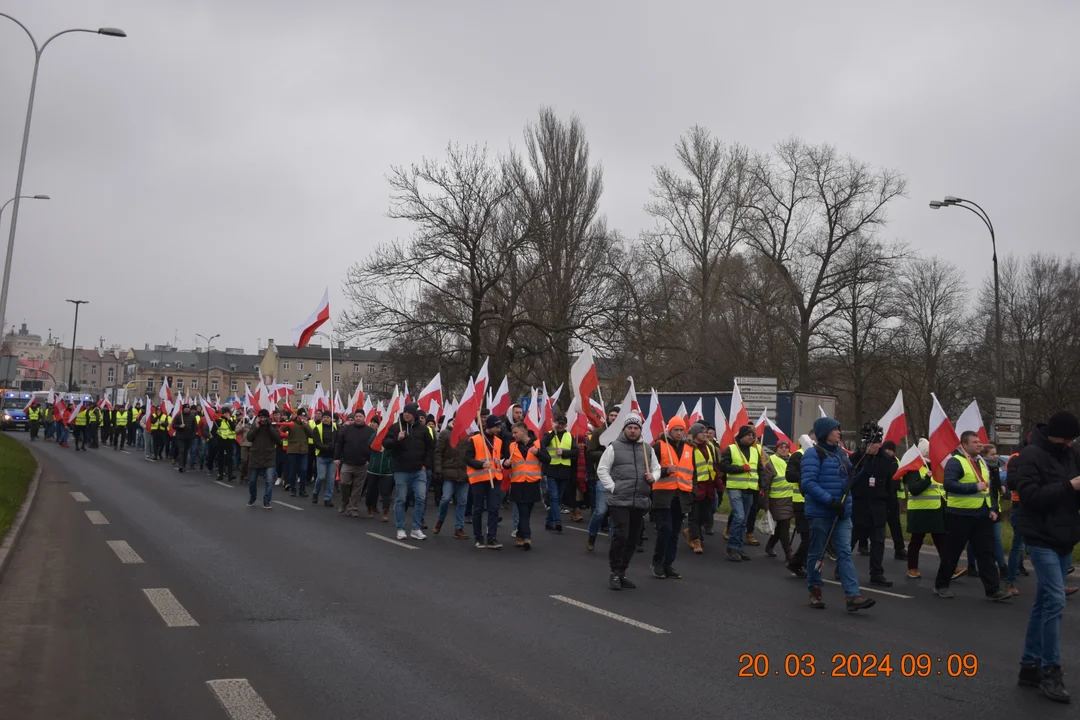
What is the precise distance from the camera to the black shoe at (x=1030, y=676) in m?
6.57

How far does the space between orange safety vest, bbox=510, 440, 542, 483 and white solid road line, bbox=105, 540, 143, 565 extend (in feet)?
16.5

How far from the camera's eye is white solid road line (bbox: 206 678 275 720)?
5.60 m

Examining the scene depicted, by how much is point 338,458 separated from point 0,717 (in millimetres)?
12151

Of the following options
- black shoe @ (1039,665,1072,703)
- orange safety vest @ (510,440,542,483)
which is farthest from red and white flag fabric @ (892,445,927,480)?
black shoe @ (1039,665,1072,703)

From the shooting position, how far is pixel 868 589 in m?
11.0

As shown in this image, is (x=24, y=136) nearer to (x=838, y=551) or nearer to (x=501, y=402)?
(x=501, y=402)

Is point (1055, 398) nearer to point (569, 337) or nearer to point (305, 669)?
point (569, 337)

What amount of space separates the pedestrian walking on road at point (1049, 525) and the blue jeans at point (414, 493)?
29.6 ft

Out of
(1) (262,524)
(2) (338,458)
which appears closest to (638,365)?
(2) (338,458)

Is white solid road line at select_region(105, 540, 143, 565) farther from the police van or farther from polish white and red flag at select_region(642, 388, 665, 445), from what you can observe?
the police van

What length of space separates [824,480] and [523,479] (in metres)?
5.33

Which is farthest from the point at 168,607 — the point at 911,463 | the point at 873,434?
the point at 911,463

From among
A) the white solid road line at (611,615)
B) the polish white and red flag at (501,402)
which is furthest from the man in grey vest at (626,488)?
the polish white and red flag at (501,402)

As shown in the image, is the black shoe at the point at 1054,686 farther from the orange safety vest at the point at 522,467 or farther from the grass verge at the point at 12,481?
the grass verge at the point at 12,481
